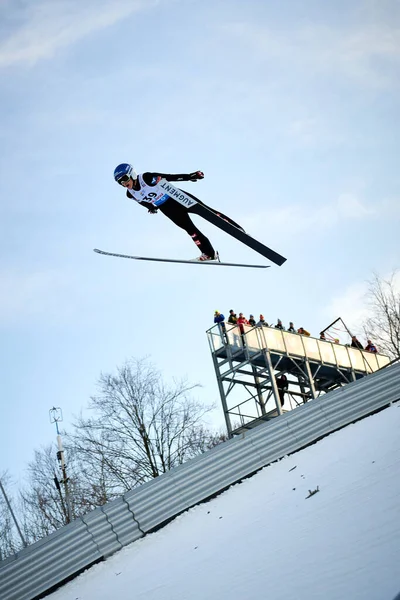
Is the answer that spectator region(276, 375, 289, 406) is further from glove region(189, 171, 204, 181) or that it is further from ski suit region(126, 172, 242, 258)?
glove region(189, 171, 204, 181)

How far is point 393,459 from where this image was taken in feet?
20.5

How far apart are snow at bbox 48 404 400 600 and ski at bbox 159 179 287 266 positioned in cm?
341

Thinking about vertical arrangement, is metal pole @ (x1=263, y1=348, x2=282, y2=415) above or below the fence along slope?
above

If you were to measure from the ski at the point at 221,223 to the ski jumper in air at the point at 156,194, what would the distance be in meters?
0.05

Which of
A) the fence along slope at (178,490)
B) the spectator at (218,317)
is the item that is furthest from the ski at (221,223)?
the spectator at (218,317)

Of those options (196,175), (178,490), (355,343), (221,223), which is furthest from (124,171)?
(355,343)

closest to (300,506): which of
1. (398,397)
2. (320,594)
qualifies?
(320,594)

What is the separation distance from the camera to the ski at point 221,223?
33.2 feet

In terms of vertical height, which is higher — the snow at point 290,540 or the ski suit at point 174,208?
the ski suit at point 174,208

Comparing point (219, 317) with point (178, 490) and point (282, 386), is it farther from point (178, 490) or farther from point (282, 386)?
point (178, 490)

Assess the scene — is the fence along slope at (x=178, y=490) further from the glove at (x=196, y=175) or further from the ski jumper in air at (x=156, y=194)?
the glove at (x=196, y=175)

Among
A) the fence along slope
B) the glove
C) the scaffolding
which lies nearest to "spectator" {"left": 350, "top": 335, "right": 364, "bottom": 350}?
the scaffolding

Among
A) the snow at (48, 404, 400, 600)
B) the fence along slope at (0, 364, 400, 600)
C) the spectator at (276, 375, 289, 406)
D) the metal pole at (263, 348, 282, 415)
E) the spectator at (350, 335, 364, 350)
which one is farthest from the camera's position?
the spectator at (350, 335, 364, 350)

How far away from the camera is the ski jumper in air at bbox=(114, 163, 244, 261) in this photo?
32.3 feet
